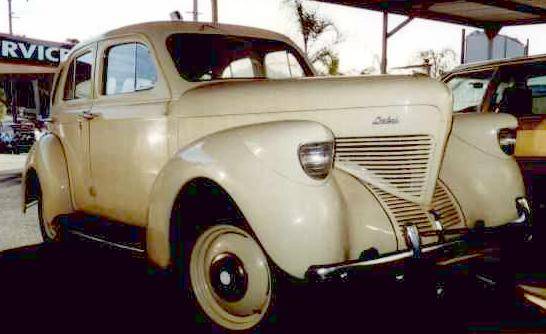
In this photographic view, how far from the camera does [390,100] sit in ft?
10.1

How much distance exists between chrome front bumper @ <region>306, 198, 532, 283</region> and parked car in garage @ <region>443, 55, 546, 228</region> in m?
2.14

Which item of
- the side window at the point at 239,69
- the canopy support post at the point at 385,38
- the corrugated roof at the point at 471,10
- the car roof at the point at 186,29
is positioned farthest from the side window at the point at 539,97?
the canopy support post at the point at 385,38

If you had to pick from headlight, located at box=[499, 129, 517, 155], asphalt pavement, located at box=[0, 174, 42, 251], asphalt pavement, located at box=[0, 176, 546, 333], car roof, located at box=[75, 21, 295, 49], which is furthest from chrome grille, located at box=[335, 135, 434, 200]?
asphalt pavement, located at box=[0, 174, 42, 251]

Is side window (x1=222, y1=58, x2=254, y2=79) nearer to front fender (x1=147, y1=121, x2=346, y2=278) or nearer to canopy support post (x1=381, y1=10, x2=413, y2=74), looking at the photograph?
front fender (x1=147, y1=121, x2=346, y2=278)

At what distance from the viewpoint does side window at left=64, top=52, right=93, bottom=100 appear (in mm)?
4570

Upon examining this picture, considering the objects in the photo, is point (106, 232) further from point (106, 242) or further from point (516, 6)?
point (516, 6)

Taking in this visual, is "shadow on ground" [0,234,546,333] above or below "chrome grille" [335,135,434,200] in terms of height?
below

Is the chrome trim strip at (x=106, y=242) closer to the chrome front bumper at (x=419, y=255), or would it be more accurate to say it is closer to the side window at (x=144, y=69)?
the side window at (x=144, y=69)

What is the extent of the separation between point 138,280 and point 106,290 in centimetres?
32

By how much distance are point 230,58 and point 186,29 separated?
1.26 feet

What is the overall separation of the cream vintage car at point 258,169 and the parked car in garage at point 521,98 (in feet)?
5.45

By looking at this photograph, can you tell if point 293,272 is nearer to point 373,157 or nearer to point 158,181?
point 373,157

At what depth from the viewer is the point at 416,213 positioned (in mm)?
3070

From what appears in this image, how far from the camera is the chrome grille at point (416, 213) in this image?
296 cm
